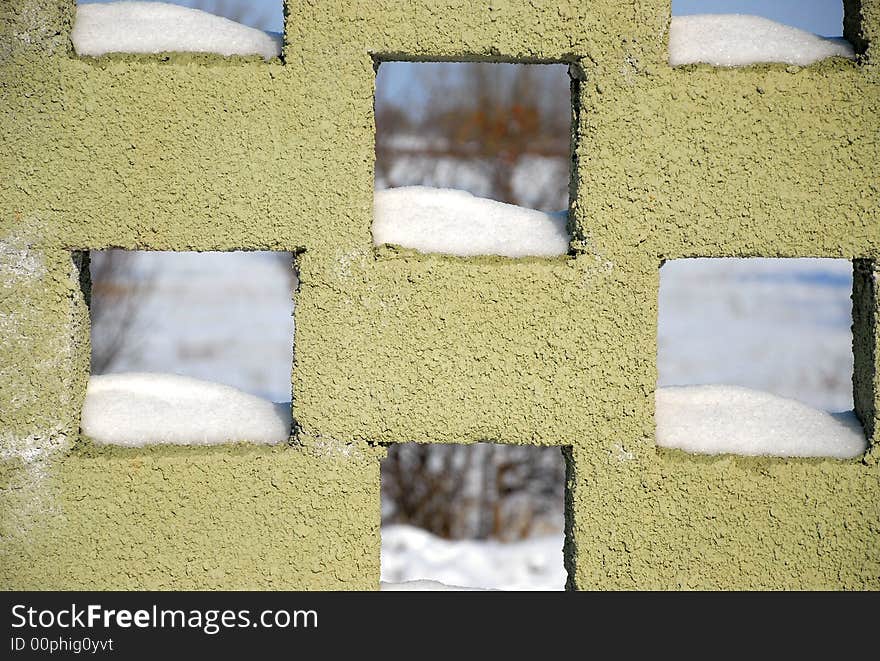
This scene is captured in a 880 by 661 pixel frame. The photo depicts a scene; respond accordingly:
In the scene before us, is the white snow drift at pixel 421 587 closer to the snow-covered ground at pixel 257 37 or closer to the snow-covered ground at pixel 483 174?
the snow-covered ground at pixel 257 37

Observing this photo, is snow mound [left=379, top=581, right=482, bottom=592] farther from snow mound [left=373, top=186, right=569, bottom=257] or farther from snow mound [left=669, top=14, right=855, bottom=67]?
snow mound [left=669, top=14, right=855, bottom=67]

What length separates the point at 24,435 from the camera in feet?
6.32

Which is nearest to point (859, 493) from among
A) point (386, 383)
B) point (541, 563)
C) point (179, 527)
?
point (386, 383)

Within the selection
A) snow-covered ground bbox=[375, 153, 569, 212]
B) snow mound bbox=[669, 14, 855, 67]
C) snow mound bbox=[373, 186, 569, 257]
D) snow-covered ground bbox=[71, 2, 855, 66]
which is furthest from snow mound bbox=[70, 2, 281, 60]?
snow-covered ground bbox=[375, 153, 569, 212]

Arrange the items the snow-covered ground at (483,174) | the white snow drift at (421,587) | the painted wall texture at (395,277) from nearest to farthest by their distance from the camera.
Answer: the painted wall texture at (395,277) → the white snow drift at (421,587) → the snow-covered ground at (483,174)

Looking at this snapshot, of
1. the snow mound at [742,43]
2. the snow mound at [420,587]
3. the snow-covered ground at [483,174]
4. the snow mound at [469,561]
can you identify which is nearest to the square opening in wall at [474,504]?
the snow mound at [469,561]

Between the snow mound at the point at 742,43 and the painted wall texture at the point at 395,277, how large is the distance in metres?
0.06

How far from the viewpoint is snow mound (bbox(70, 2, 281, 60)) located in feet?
6.37

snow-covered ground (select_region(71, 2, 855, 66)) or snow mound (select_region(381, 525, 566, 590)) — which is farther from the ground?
snow-covered ground (select_region(71, 2, 855, 66))

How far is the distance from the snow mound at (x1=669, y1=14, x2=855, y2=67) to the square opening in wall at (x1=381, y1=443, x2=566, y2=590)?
313cm

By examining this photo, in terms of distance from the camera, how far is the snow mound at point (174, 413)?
6.55ft

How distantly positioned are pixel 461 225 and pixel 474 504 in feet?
11.0

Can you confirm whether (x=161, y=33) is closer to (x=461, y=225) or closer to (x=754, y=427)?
(x=461, y=225)

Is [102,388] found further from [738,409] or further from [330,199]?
→ [738,409]
